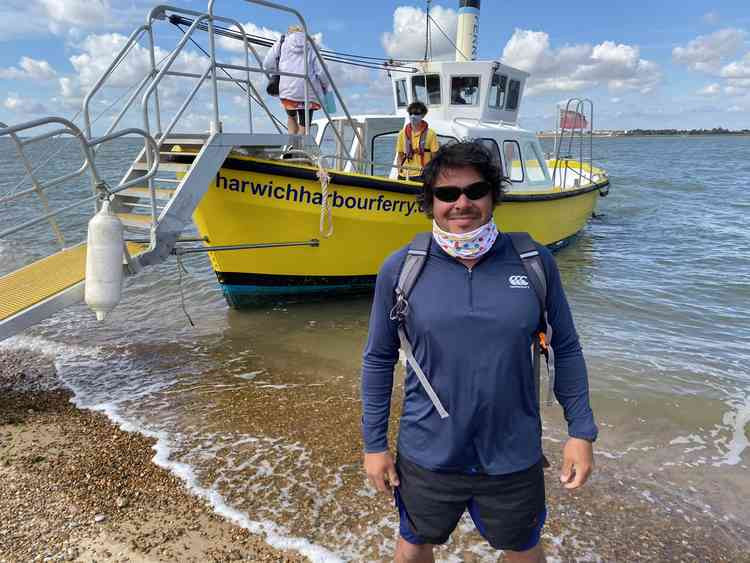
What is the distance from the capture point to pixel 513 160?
9.06m

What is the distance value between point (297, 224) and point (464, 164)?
4741 millimetres

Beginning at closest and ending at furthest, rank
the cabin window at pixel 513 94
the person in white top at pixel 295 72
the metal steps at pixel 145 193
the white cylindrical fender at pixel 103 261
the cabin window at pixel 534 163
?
the white cylindrical fender at pixel 103 261, the metal steps at pixel 145 193, the person in white top at pixel 295 72, the cabin window at pixel 534 163, the cabin window at pixel 513 94

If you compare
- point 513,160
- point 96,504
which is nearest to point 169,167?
point 96,504

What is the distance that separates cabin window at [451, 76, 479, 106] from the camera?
9023mm

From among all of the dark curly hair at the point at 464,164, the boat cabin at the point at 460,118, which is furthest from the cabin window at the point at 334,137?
the dark curly hair at the point at 464,164

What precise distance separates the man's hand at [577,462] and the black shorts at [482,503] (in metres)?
0.10

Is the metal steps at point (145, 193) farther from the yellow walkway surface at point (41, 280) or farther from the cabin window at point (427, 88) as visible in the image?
the cabin window at point (427, 88)

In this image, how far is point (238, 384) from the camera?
188 inches

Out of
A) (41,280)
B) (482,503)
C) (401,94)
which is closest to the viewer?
(482,503)

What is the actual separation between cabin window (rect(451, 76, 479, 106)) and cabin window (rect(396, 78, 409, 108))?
2.83ft

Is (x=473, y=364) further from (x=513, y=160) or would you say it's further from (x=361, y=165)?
(x=513, y=160)

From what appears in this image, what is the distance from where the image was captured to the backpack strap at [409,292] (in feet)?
5.52

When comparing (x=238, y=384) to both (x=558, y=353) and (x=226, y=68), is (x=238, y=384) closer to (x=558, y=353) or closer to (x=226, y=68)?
(x=226, y=68)

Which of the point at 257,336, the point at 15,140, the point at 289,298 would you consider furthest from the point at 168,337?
the point at 15,140
